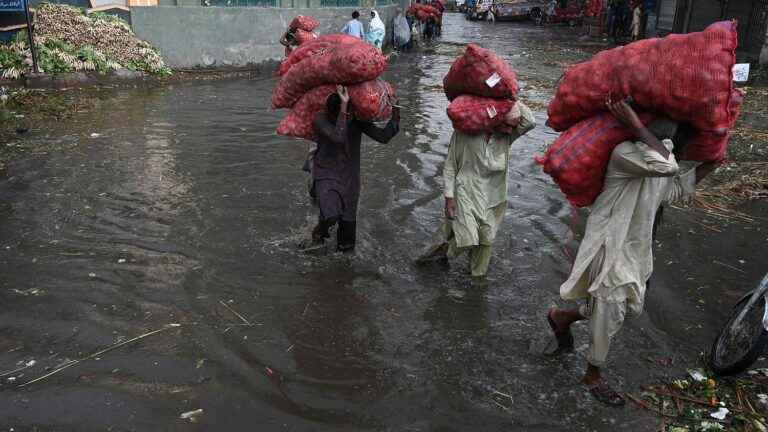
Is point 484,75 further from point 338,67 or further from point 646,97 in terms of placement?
point 646,97

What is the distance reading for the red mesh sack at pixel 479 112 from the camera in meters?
4.05

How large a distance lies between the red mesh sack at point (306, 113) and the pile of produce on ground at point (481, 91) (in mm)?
941

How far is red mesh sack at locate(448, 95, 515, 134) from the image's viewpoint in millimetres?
4055

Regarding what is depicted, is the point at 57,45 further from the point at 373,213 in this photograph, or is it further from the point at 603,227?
the point at 603,227

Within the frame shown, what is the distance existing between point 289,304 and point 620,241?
2240 millimetres

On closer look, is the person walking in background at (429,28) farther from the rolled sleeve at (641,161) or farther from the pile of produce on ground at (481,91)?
the rolled sleeve at (641,161)

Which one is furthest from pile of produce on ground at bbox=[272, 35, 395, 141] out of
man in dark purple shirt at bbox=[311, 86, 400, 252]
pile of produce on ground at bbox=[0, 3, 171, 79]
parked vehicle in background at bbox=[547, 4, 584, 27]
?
parked vehicle in background at bbox=[547, 4, 584, 27]

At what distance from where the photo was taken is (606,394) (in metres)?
3.21

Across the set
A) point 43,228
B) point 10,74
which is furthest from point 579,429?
point 10,74

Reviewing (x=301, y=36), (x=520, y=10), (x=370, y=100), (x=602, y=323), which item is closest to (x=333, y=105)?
(x=370, y=100)

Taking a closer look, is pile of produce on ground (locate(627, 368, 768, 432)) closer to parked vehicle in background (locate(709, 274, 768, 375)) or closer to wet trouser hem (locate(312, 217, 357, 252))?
parked vehicle in background (locate(709, 274, 768, 375))

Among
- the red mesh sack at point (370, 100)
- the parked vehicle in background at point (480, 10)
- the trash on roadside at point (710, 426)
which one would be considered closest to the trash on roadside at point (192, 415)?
the red mesh sack at point (370, 100)

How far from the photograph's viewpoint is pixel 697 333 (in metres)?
3.96

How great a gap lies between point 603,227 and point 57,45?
1258cm
